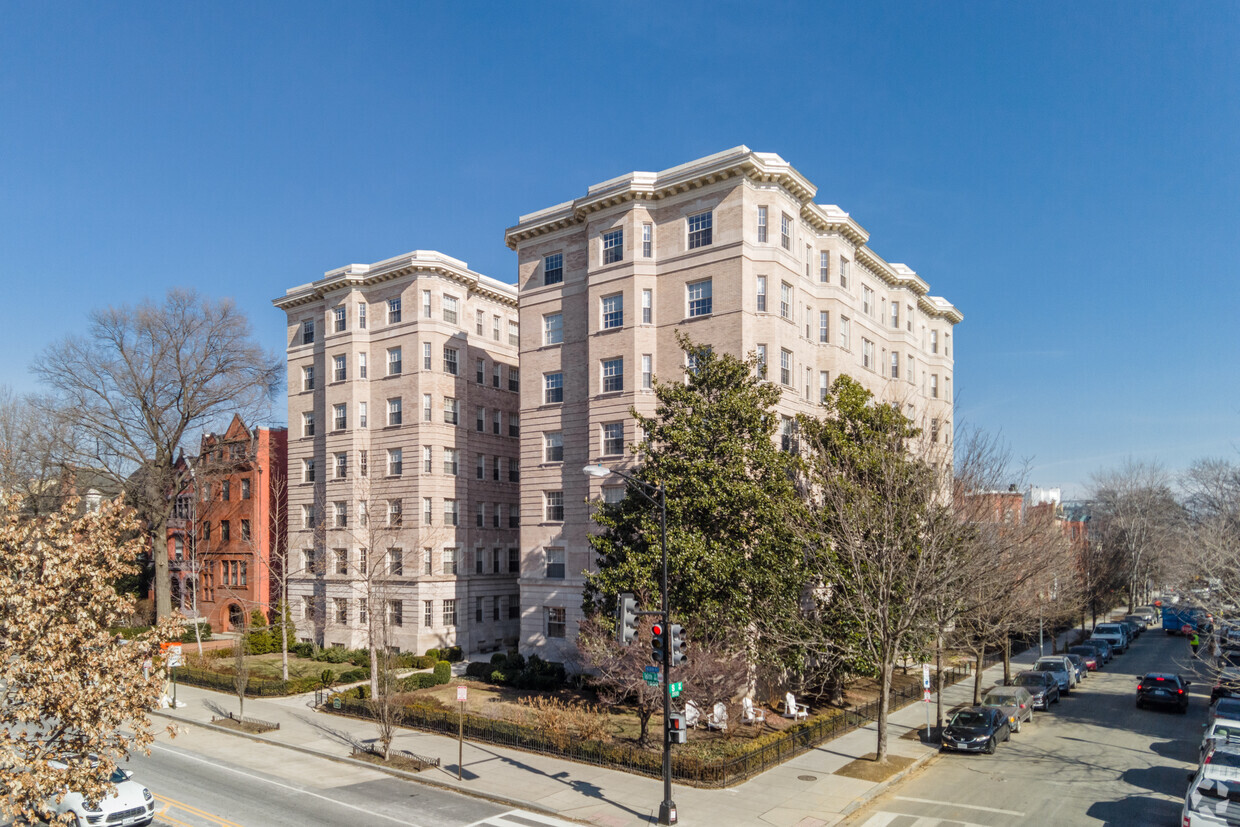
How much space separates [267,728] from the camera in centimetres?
2914

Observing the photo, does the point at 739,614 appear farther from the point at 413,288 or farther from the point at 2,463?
the point at 2,463

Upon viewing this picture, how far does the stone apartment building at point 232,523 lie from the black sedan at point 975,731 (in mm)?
43770

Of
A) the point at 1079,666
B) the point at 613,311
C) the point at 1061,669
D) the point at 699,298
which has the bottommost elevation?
the point at 1079,666

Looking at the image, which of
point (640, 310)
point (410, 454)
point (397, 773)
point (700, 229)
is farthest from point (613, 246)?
point (397, 773)

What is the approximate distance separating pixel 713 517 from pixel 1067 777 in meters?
12.9

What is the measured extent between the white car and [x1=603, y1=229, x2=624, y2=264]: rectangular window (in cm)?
2678

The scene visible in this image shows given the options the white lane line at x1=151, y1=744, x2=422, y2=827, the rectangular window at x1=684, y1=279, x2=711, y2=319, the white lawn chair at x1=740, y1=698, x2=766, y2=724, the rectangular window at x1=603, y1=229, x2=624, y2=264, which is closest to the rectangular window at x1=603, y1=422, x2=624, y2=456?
the rectangular window at x1=684, y1=279, x2=711, y2=319

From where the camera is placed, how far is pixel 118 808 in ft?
59.0

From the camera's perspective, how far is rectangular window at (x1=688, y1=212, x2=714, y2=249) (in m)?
35.1

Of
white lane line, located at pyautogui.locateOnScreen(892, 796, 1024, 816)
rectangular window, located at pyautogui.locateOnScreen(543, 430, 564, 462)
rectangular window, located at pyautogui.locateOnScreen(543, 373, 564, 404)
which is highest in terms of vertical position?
rectangular window, located at pyautogui.locateOnScreen(543, 373, 564, 404)

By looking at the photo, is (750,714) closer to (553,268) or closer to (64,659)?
(64,659)

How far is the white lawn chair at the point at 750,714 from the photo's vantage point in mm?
28062

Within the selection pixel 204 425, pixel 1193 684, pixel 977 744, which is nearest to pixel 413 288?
pixel 204 425

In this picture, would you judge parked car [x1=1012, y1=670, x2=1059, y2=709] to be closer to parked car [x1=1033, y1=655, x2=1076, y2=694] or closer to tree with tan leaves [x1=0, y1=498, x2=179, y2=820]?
parked car [x1=1033, y1=655, x2=1076, y2=694]
